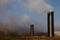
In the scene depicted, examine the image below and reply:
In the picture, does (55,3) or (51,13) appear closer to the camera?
(51,13)

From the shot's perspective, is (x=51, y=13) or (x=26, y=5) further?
(x=26, y=5)

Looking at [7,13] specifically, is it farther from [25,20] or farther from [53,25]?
[53,25]

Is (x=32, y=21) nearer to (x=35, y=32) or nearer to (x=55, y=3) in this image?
(x=35, y=32)

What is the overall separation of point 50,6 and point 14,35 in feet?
2.06

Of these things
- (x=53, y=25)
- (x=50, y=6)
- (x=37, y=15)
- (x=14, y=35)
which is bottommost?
(x=14, y=35)

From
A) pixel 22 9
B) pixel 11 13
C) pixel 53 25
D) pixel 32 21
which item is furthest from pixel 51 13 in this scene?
pixel 11 13

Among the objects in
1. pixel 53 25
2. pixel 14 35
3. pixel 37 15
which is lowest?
pixel 14 35

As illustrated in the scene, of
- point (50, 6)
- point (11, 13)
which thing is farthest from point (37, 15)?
point (11, 13)

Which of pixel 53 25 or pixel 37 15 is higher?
pixel 37 15

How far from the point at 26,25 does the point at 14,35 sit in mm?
207

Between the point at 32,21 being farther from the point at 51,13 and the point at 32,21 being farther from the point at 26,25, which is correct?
the point at 51,13

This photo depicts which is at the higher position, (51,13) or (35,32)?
(51,13)

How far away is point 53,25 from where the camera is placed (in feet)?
5.27

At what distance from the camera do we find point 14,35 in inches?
64.1
